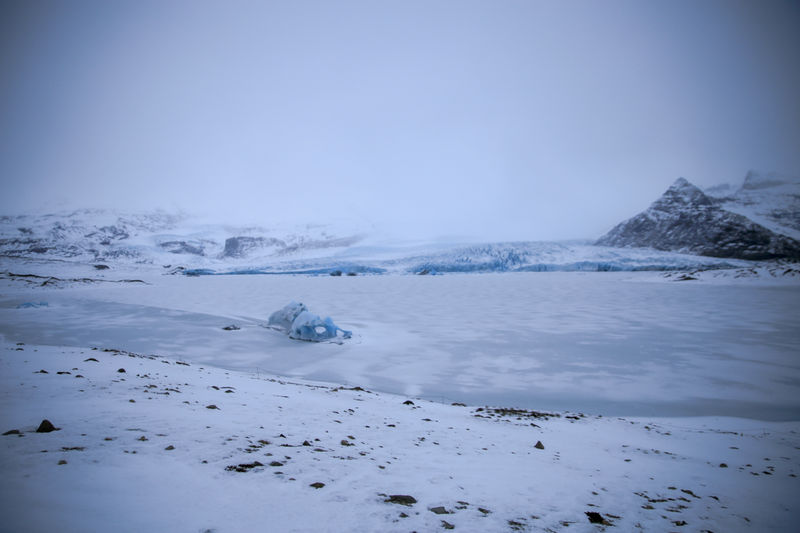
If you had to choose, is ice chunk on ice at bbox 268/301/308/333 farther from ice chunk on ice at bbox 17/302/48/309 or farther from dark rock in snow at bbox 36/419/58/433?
ice chunk on ice at bbox 17/302/48/309

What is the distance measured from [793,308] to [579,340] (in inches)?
580

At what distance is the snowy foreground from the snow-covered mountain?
115m

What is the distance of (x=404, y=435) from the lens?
4199mm

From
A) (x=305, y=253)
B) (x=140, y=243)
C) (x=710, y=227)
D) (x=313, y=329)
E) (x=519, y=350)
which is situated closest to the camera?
(x=519, y=350)

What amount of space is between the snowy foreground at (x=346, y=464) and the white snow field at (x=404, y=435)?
2 centimetres

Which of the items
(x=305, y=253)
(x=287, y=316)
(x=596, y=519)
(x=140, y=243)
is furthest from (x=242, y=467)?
(x=140, y=243)

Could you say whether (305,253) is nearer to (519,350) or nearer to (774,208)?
(519,350)


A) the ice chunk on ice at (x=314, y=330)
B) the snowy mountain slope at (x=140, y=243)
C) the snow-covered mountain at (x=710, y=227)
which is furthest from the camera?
the snowy mountain slope at (x=140, y=243)

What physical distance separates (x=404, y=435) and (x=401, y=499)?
171 cm

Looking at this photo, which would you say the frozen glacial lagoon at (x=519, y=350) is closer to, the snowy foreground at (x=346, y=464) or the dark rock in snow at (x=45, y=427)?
the snowy foreground at (x=346, y=464)

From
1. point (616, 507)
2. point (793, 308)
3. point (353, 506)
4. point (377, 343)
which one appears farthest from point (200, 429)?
point (793, 308)

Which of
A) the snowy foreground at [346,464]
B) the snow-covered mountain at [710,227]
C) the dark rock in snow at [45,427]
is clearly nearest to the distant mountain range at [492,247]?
the snow-covered mountain at [710,227]

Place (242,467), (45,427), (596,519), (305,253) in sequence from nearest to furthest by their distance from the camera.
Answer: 1. (596,519)
2. (242,467)
3. (45,427)
4. (305,253)

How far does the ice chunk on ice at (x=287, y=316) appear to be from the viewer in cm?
1223
